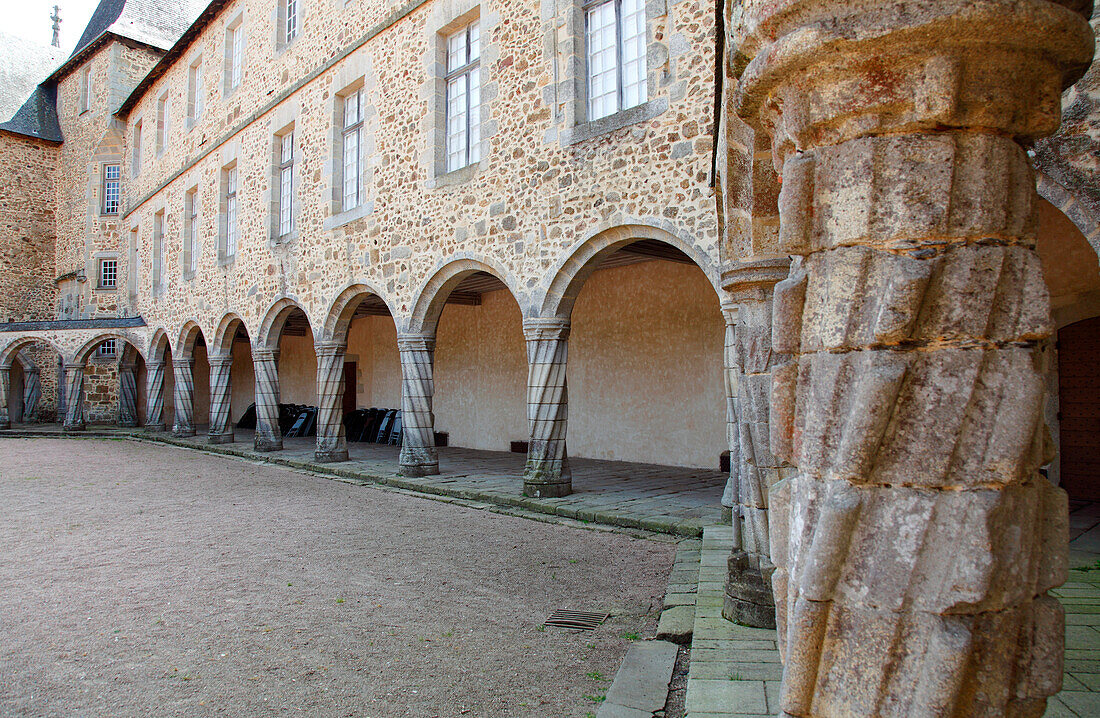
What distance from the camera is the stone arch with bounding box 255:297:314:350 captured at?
11679 millimetres

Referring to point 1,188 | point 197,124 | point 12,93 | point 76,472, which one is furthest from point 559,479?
point 12,93

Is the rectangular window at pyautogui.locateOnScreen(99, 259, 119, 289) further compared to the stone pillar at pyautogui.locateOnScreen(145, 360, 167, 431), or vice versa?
the rectangular window at pyautogui.locateOnScreen(99, 259, 119, 289)

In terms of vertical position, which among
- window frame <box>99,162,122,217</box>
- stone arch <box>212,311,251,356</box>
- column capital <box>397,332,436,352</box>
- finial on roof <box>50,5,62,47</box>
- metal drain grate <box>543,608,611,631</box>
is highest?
finial on roof <box>50,5,62,47</box>

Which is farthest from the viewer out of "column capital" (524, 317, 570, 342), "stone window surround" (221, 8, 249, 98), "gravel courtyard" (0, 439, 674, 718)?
"stone window surround" (221, 8, 249, 98)

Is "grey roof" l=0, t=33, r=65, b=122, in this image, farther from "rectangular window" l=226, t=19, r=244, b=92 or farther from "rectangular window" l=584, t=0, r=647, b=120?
"rectangular window" l=584, t=0, r=647, b=120

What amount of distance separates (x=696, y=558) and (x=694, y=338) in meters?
4.74

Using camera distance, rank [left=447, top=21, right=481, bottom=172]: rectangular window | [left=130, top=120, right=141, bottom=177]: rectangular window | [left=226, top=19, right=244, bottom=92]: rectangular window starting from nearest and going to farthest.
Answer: [left=447, top=21, right=481, bottom=172]: rectangular window < [left=226, top=19, right=244, bottom=92]: rectangular window < [left=130, top=120, right=141, bottom=177]: rectangular window

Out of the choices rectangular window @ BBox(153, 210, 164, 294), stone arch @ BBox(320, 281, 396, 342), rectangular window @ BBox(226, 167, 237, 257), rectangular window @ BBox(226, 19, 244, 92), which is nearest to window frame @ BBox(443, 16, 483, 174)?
stone arch @ BBox(320, 281, 396, 342)

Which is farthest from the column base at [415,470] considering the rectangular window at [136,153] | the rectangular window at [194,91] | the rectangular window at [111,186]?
the rectangular window at [111,186]

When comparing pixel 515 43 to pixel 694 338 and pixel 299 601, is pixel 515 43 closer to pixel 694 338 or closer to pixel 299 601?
pixel 694 338

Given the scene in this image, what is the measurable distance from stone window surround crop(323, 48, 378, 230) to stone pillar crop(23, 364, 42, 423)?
1460 centimetres

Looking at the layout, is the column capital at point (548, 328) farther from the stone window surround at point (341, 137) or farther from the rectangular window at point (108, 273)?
the rectangular window at point (108, 273)

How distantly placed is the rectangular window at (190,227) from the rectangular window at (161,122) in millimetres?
2772

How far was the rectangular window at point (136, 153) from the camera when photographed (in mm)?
18750
